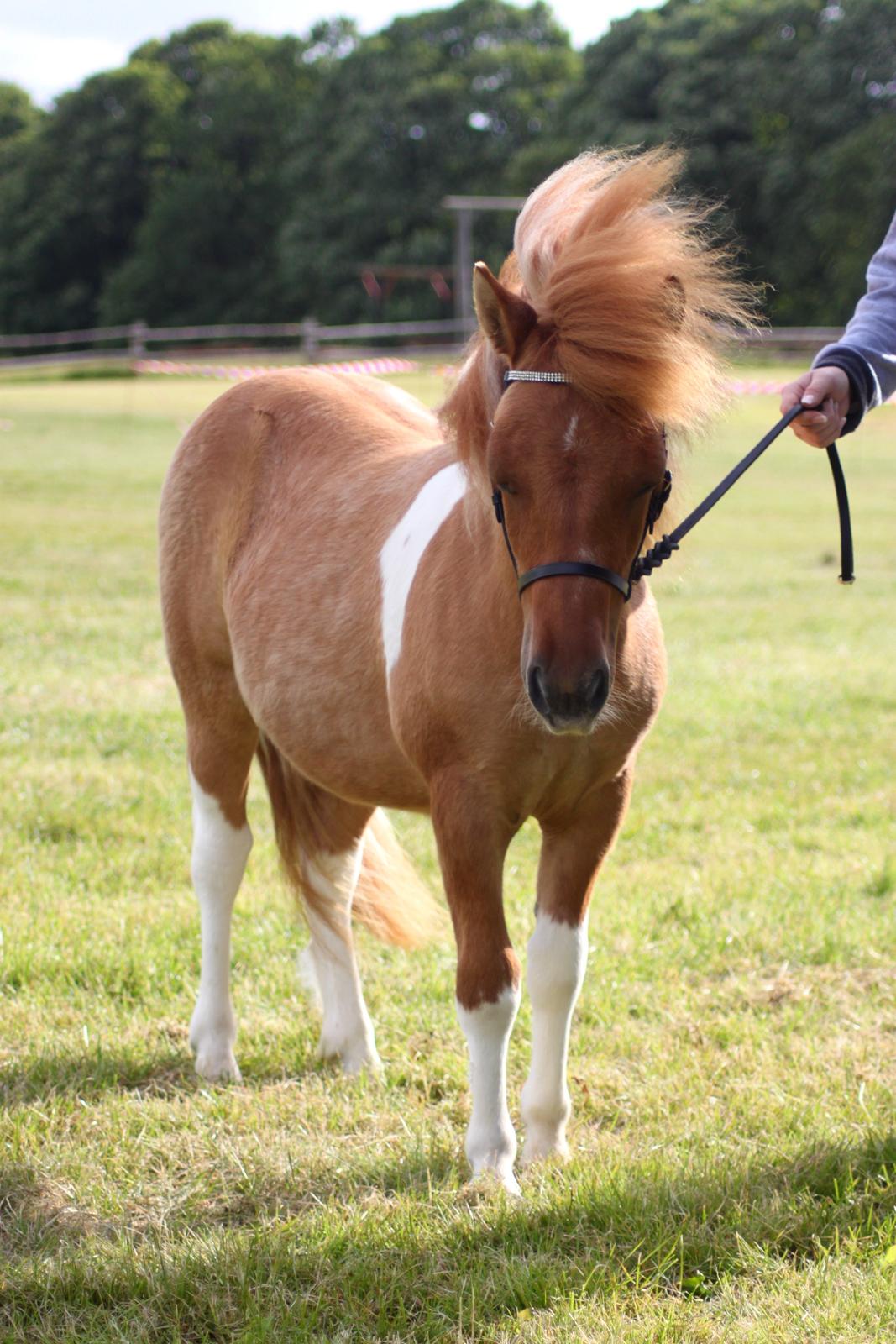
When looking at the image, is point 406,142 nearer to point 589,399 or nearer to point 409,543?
point 409,543

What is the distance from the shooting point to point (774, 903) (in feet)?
14.4

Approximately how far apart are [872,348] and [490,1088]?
5.95 feet

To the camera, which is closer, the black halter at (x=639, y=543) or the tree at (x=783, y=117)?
the black halter at (x=639, y=543)

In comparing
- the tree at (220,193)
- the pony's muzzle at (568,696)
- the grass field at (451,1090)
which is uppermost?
the tree at (220,193)

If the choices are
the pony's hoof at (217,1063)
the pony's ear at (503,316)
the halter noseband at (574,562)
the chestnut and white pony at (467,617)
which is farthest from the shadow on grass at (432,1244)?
the pony's ear at (503,316)

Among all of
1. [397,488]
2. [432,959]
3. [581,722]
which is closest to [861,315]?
[397,488]

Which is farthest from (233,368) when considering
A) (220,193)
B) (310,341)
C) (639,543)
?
(220,193)

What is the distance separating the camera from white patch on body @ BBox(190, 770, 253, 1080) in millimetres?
3424

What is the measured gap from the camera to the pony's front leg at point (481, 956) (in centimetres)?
258

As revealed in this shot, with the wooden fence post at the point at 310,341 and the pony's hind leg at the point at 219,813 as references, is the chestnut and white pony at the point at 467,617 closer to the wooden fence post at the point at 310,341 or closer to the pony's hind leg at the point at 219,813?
the pony's hind leg at the point at 219,813

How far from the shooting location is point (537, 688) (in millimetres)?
2145

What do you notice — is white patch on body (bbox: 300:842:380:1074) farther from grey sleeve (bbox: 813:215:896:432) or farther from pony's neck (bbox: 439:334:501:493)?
grey sleeve (bbox: 813:215:896:432)

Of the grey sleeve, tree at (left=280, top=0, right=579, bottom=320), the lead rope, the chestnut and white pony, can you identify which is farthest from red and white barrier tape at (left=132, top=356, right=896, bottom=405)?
tree at (left=280, top=0, right=579, bottom=320)

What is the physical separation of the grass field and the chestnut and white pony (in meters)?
0.22
